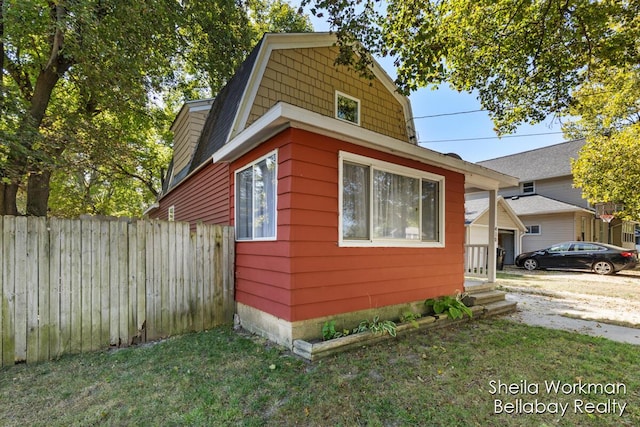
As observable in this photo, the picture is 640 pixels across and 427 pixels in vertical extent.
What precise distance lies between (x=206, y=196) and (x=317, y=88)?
11.0 ft

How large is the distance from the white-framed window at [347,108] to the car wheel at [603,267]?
1173 centimetres

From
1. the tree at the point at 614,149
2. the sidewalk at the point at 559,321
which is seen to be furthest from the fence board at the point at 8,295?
the tree at the point at 614,149

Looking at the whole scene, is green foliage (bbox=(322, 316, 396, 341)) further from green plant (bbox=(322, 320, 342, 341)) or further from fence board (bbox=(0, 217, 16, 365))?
fence board (bbox=(0, 217, 16, 365))

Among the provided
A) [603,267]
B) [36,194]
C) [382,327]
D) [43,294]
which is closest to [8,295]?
[43,294]

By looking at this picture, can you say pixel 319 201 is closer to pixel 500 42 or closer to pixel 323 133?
pixel 323 133

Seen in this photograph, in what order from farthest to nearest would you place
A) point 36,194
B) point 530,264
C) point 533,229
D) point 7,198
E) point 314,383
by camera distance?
1. point 533,229
2. point 530,264
3. point 36,194
4. point 7,198
5. point 314,383

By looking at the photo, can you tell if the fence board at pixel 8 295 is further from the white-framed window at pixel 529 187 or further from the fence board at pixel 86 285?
the white-framed window at pixel 529 187

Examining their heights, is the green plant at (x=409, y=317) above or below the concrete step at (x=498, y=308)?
above

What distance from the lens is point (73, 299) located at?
11.7 feet

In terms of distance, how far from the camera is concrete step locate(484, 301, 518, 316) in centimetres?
532

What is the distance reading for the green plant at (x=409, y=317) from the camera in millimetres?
4265

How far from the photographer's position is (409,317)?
439 cm

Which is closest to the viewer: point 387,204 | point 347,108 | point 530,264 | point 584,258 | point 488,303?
point 387,204

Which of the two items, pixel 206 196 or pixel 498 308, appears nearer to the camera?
pixel 498 308
